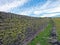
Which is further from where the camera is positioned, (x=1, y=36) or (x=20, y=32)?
(x=20, y=32)

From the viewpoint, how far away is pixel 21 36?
Answer: 30.4 metres

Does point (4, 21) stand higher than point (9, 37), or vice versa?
point (4, 21)

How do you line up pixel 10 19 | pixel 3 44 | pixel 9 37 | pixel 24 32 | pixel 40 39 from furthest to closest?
pixel 40 39, pixel 24 32, pixel 10 19, pixel 9 37, pixel 3 44

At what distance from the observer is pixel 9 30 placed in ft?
84.9

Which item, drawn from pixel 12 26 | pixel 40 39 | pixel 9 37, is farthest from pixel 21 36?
pixel 40 39

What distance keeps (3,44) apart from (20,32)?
25.0 feet

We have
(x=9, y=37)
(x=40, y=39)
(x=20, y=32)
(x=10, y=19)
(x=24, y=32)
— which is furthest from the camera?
(x=40, y=39)

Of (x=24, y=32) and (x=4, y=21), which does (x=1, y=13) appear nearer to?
(x=4, y=21)

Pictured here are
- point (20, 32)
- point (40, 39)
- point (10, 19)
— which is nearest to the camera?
point (10, 19)

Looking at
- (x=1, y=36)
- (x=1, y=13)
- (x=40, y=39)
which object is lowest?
(x=40, y=39)

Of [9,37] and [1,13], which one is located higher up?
[1,13]

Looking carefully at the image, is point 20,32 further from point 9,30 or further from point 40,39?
point 40,39

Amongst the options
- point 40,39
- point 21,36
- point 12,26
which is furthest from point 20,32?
point 40,39

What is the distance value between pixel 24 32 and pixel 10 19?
19.2ft
